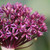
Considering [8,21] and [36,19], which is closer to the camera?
[8,21]

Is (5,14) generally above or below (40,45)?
above

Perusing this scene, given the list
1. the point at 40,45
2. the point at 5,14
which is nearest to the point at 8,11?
the point at 5,14

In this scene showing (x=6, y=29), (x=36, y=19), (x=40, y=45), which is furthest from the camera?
(x=40, y=45)

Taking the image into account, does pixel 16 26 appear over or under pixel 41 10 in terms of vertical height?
under

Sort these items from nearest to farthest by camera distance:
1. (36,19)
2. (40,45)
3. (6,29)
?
(6,29)
(36,19)
(40,45)

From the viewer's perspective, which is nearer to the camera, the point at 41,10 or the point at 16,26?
the point at 16,26

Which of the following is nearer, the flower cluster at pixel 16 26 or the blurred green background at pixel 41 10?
the flower cluster at pixel 16 26

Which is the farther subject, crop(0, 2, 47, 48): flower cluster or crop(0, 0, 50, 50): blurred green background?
crop(0, 0, 50, 50): blurred green background

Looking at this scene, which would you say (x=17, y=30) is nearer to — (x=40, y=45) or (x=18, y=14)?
(x=18, y=14)
